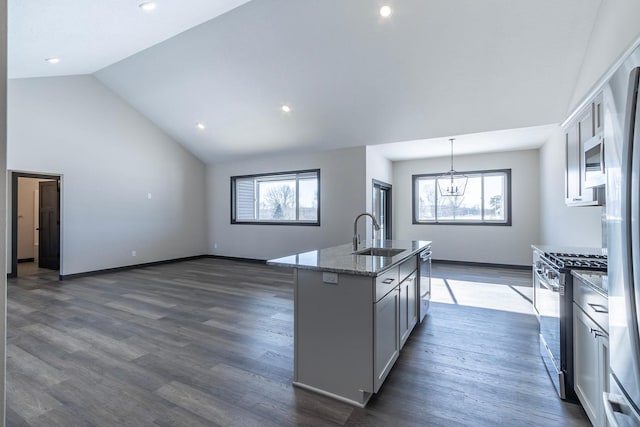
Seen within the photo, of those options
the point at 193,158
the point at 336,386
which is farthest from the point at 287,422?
the point at 193,158

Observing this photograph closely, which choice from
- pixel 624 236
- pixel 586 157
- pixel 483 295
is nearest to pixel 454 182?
pixel 483 295

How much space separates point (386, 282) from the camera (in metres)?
2.25

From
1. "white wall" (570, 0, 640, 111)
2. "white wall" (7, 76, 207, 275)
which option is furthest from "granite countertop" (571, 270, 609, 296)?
"white wall" (7, 76, 207, 275)

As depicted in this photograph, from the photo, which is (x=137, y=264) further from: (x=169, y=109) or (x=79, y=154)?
(x=169, y=109)

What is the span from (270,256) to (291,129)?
3.18 m

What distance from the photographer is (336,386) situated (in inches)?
83.8

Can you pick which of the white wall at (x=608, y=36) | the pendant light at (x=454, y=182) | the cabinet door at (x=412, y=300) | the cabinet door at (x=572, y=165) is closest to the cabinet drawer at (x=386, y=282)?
the cabinet door at (x=412, y=300)

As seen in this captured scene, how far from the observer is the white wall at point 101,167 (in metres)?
5.33

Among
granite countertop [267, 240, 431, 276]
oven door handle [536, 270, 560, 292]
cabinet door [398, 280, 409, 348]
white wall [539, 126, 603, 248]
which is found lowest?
cabinet door [398, 280, 409, 348]

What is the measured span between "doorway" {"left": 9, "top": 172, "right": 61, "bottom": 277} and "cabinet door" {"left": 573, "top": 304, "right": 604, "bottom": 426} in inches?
307

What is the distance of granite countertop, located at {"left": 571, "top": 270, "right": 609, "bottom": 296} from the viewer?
1613mm

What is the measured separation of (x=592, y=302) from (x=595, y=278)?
187 mm

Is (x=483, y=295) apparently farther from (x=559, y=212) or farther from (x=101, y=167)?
(x=101, y=167)

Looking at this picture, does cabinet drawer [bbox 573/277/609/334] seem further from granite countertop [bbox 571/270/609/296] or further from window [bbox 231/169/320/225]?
window [bbox 231/169/320/225]
